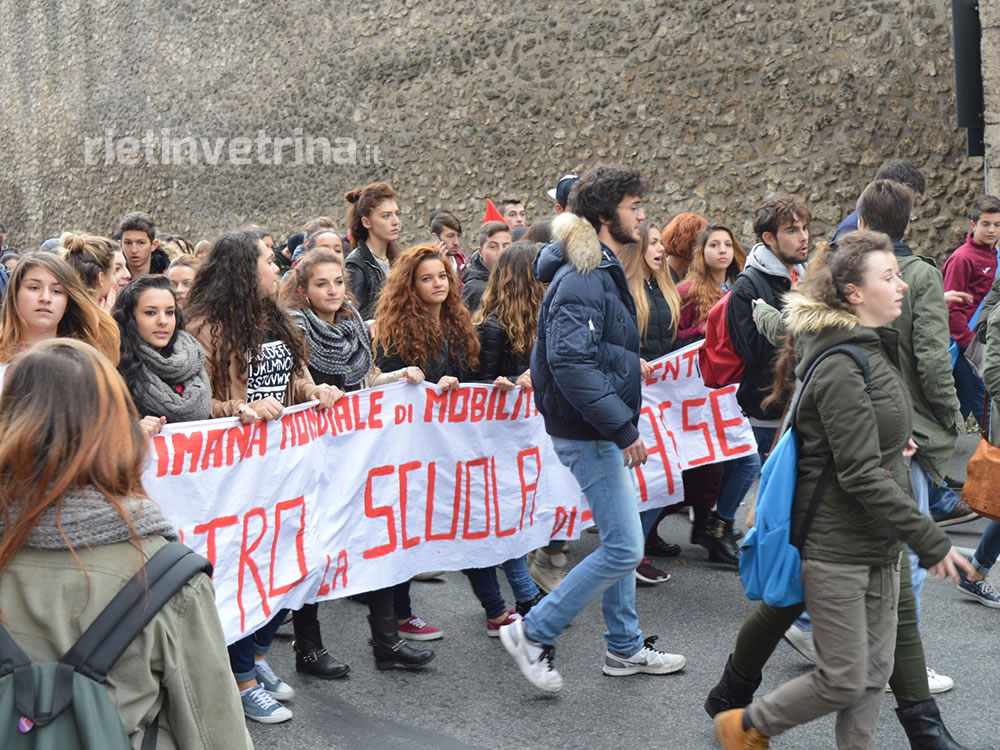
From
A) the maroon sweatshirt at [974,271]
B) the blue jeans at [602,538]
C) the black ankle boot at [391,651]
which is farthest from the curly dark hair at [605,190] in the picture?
the maroon sweatshirt at [974,271]

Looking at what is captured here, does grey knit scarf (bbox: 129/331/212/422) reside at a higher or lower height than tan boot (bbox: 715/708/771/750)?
higher

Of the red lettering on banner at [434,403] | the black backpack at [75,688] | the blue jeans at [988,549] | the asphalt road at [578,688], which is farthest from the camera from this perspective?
the red lettering on banner at [434,403]

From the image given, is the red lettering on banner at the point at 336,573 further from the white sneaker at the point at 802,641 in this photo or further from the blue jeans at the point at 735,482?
the blue jeans at the point at 735,482

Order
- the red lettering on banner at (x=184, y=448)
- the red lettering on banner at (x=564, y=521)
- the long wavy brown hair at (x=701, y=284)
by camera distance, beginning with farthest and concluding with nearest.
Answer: the long wavy brown hair at (x=701, y=284) < the red lettering on banner at (x=564, y=521) < the red lettering on banner at (x=184, y=448)

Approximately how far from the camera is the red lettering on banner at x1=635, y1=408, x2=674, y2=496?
5.79 m

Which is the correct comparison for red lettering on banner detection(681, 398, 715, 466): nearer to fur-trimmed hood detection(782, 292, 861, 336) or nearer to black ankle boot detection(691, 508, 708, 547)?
black ankle boot detection(691, 508, 708, 547)

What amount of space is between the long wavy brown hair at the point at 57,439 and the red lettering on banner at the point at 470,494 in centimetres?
326

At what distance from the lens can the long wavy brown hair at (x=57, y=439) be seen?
1892 mm

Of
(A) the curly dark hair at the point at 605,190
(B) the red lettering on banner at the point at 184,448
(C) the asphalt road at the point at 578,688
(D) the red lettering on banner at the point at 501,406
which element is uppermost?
(A) the curly dark hair at the point at 605,190

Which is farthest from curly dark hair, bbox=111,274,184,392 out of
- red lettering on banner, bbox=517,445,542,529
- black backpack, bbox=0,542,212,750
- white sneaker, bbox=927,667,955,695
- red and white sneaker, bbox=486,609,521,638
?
white sneaker, bbox=927,667,955,695

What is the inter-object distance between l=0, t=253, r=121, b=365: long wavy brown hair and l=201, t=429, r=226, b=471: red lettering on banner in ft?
1.49

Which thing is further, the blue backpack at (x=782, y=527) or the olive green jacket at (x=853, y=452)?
the blue backpack at (x=782, y=527)

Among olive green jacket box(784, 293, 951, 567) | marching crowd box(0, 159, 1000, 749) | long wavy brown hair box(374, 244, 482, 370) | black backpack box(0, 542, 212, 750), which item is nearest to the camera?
black backpack box(0, 542, 212, 750)

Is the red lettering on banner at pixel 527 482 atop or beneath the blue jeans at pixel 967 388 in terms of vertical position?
beneath
